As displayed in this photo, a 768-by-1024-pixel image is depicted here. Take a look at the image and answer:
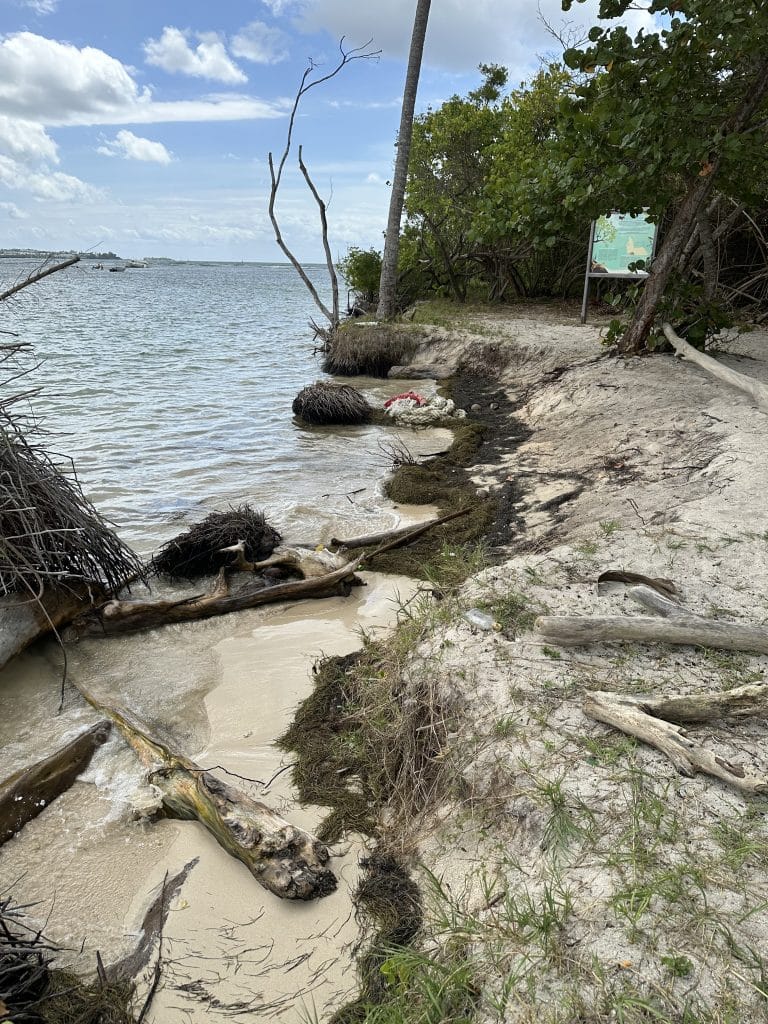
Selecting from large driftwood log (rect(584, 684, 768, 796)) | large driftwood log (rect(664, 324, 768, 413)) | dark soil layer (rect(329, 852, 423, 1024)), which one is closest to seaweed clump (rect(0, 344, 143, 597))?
dark soil layer (rect(329, 852, 423, 1024))

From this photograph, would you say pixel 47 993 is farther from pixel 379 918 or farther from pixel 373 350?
pixel 373 350

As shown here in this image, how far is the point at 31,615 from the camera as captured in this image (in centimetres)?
475

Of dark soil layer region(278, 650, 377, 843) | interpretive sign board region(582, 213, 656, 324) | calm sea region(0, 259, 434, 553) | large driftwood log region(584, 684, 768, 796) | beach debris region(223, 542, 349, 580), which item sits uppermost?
interpretive sign board region(582, 213, 656, 324)

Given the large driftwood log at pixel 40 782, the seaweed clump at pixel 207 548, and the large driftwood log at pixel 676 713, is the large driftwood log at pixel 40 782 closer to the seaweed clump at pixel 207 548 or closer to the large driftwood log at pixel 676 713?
the seaweed clump at pixel 207 548

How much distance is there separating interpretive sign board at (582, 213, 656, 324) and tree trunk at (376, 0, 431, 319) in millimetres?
5814

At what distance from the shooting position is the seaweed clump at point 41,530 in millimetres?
4512

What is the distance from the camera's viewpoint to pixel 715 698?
3.07 meters

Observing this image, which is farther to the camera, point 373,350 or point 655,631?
point 373,350

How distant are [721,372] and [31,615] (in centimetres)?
839

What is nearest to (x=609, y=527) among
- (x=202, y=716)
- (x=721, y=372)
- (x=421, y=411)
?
(x=202, y=716)

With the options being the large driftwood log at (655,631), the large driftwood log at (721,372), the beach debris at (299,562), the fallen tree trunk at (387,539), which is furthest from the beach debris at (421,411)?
the large driftwood log at (655,631)

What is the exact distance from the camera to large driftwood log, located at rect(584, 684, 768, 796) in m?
2.79

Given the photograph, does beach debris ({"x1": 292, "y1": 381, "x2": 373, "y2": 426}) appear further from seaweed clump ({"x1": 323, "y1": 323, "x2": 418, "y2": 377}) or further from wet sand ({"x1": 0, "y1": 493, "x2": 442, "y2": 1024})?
wet sand ({"x1": 0, "y1": 493, "x2": 442, "y2": 1024})

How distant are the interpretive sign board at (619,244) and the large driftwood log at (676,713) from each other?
11149 millimetres
